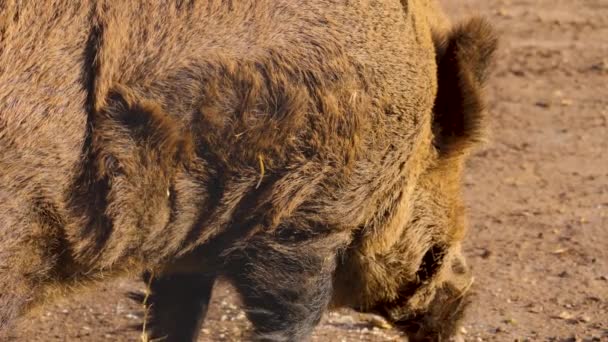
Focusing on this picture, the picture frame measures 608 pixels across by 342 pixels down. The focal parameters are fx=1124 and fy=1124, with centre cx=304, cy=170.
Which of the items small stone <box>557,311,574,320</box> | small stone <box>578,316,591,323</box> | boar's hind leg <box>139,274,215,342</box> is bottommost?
small stone <box>557,311,574,320</box>

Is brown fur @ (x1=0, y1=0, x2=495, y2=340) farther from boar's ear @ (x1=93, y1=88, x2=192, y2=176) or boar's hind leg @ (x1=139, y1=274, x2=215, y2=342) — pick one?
boar's hind leg @ (x1=139, y1=274, x2=215, y2=342)

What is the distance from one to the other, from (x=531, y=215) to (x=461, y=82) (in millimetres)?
2563

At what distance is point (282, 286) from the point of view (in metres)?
4.05

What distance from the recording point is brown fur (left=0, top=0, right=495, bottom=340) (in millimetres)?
3369

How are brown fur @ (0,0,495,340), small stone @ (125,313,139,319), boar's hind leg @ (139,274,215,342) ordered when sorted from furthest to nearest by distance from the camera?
small stone @ (125,313,139,319), boar's hind leg @ (139,274,215,342), brown fur @ (0,0,495,340)

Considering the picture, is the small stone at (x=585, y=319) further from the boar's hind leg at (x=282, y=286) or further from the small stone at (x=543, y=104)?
the small stone at (x=543, y=104)

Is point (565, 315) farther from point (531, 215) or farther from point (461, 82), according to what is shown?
point (461, 82)

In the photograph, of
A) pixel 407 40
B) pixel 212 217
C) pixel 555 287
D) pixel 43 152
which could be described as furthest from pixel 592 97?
pixel 43 152

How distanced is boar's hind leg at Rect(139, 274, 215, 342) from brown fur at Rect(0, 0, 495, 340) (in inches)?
25.1

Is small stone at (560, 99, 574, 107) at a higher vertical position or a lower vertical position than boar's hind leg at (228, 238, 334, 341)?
lower

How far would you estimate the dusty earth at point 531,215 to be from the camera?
17.7 ft

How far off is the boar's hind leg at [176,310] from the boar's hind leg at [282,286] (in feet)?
2.42

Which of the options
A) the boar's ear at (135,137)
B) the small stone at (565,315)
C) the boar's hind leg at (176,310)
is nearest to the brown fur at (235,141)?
the boar's ear at (135,137)

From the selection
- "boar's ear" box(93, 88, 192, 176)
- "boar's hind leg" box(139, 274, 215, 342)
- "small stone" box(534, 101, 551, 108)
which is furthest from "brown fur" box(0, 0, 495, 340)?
"small stone" box(534, 101, 551, 108)
